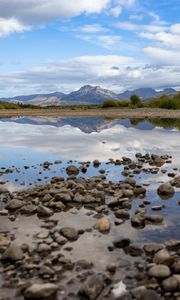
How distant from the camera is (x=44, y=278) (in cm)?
1075

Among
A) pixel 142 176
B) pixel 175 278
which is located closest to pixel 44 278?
pixel 175 278

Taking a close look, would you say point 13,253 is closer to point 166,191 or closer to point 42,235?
point 42,235

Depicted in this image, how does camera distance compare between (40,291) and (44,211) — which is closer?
(40,291)

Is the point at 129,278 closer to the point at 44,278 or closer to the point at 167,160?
the point at 44,278

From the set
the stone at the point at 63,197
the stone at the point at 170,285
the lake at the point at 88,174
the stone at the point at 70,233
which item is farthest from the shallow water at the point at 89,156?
the stone at the point at 170,285

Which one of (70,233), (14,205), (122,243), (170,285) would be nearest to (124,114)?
(14,205)

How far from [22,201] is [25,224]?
9.41 feet

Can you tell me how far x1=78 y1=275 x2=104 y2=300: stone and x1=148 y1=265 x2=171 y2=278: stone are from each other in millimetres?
1348

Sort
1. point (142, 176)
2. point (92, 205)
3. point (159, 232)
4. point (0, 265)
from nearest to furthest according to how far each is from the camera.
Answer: point (0, 265), point (159, 232), point (92, 205), point (142, 176)

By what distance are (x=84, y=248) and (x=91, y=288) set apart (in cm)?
305

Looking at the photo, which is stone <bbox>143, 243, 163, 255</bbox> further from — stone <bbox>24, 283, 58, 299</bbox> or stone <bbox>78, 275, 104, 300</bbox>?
stone <bbox>24, 283, 58, 299</bbox>

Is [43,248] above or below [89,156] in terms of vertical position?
below

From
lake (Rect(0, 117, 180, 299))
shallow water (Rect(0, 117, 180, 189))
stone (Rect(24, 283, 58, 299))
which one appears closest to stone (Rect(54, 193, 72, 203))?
lake (Rect(0, 117, 180, 299))

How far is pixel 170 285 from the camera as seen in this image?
399 inches
